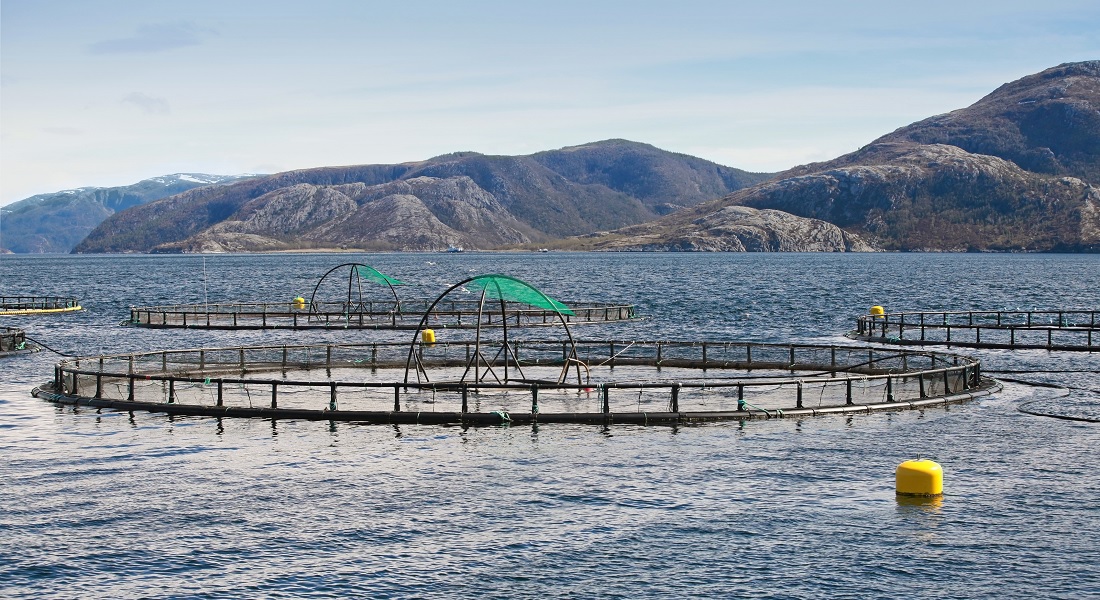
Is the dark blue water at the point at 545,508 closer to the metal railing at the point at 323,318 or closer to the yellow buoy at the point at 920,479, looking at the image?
the yellow buoy at the point at 920,479

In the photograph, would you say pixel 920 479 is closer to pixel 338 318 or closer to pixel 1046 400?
pixel 1046 400

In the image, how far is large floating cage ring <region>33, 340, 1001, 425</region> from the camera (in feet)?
146

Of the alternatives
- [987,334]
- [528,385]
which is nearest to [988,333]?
[987,334]

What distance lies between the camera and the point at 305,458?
127 ft

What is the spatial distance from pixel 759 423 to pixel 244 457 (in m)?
19.1

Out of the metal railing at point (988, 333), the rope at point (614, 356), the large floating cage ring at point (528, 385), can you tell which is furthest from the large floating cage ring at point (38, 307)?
the metal railing at point (988, 333)

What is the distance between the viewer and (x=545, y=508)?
106 feet

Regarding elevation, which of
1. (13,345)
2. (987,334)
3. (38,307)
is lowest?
(987,334)

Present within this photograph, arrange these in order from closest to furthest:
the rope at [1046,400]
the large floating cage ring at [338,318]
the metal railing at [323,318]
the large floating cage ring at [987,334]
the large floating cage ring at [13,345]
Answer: the rope at [1046,400]
the large floating cage ring at [987,334]
the large floating cage ring at [13,345]
the large floating cage ring at [338,318]
the metal railing at [323,318]

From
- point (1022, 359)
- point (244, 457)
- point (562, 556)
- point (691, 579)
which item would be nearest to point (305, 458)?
point (244, 457)

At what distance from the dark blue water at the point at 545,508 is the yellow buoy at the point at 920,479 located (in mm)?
574

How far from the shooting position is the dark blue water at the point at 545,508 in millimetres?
26250

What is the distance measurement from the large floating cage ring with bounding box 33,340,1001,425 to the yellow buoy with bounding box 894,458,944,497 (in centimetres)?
977

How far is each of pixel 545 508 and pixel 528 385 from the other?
15256mm
